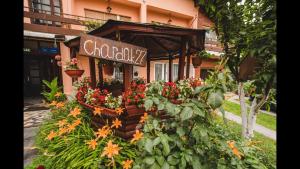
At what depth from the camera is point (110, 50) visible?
2.62 meters

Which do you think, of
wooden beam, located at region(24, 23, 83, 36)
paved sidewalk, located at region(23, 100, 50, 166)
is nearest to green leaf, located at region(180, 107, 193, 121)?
paved sidewalk, located at region(23, 100, 50, 166)

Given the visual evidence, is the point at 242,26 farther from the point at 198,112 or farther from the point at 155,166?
the point at 155,166

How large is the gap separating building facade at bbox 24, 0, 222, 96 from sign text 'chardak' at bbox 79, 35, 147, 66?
549 centimetres

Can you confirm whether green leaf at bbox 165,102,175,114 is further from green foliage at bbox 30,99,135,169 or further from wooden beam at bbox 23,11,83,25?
wooden beam at bbox 23,11,83,25

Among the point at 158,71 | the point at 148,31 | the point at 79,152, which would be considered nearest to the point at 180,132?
the point at 79,152

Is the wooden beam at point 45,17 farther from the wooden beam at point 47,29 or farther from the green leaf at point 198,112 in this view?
the green leaf at point 198,112

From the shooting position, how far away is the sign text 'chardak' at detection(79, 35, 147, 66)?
2.38 m

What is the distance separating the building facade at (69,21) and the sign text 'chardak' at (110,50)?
5.49 m

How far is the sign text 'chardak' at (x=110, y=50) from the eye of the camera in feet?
7.79

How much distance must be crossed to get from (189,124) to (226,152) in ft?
1.93
